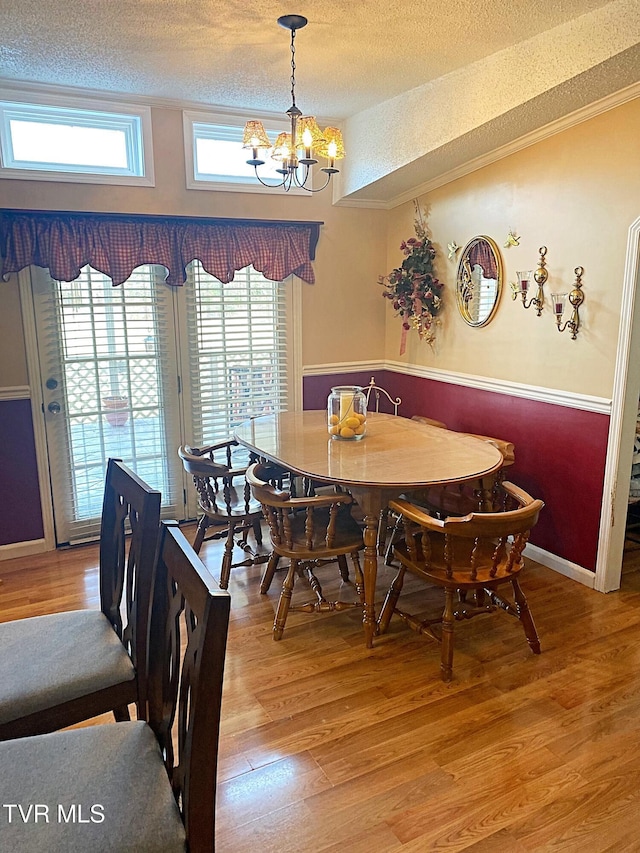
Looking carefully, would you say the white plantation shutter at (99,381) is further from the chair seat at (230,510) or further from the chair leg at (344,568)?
the chair leg at (344,568)

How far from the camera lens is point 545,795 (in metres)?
1.98

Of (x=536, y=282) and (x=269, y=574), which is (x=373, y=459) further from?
(x=536, y=282)

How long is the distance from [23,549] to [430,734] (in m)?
2.84

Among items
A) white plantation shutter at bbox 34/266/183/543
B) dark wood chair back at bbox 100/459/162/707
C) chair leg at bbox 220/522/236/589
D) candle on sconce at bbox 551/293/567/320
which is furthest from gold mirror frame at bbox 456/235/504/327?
dark wood chair back at bbox 100/459/162/707

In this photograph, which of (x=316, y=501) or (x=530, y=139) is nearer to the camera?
(x=316, y=501)

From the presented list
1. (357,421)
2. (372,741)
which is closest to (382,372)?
(357,421)

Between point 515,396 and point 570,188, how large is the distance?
1.20 meters

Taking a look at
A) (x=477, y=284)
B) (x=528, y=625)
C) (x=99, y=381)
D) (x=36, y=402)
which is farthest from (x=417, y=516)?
(x=36, y=402)

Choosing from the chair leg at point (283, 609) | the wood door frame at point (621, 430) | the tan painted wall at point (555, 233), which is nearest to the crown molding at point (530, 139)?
the tan painted wall at point (555, 233)

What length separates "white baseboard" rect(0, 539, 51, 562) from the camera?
382cm

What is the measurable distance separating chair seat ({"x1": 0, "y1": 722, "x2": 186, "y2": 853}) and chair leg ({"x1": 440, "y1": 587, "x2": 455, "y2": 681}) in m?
1.44

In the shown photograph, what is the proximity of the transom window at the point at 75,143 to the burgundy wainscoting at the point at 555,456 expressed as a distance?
2611 mm

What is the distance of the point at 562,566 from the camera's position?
3.53 metres

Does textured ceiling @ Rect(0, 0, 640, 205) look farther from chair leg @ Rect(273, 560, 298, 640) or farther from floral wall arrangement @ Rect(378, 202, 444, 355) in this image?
chair leg @ Rect(273, 560, 298, 640)
